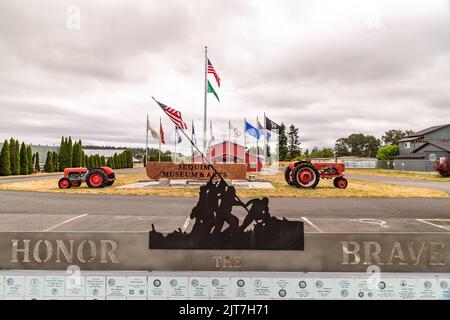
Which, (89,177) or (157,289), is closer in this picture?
(157,289)

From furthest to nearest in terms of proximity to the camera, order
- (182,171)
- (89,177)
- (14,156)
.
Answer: (182,171)
(89,177)
(14,156)

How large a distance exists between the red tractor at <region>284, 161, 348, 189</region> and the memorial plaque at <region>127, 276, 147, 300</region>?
526cm

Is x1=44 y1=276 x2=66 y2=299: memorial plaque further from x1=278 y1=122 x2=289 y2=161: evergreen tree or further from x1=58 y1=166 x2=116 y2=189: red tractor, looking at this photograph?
x1=58 y1=166 x2=116 y2=189: red tractor

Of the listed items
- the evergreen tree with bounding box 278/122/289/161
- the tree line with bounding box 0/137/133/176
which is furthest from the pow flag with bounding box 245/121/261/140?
the tree line with bounding box 0/137/133/176

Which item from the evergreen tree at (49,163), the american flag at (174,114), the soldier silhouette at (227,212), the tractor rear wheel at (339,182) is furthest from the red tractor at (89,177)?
the tractor rear wheel at (339,182)

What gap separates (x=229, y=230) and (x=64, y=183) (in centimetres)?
401

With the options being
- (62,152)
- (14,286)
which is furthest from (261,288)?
(62,152)

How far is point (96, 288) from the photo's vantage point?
142cm

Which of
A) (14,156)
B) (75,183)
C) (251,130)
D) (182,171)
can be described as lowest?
(75,183)

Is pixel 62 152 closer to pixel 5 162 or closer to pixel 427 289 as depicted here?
pixel 5 162

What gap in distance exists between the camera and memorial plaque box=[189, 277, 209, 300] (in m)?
1.42
